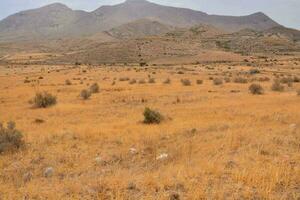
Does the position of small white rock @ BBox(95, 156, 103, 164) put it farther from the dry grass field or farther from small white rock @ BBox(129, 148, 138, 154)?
small white rock @ BBox(129, 148, 138, 154)

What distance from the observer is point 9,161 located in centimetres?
1147

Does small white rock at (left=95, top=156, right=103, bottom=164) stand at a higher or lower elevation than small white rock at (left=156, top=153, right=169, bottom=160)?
lower

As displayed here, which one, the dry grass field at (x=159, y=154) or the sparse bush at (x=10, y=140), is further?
the sparse bush at (x=10, y=140)

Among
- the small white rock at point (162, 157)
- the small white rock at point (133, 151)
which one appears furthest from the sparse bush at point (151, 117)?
the small white rock at point (162, 157)

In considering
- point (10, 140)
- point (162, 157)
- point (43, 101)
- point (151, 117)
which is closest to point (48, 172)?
point (162, 157)

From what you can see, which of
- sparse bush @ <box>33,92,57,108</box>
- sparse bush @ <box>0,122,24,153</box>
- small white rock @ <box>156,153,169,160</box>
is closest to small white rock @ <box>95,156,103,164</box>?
small white rock @ <box>156,153,169,160</box>

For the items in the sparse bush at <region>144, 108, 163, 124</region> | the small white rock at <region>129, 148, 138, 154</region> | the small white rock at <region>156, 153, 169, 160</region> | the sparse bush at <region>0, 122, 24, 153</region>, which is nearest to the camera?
the small white rock at <region>156, 153, 169, 160</region>

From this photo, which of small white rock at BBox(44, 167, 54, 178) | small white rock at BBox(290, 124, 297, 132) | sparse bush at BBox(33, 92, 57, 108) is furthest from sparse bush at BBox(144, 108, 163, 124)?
sparse bush at BBox(33, 92, 57, 108)

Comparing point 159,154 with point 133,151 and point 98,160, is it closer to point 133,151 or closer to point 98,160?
point 133,151

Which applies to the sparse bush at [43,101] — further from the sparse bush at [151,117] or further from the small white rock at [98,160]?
the small white rock at [98,160]

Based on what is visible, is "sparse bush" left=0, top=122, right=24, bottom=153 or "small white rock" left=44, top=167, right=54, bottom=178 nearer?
"small white rock" left=44, top=167, right=54, bottom=178

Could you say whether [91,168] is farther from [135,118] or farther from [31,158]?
[135,118]

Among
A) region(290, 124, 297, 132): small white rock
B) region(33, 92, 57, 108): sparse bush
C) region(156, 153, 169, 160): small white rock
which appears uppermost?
region(290, 124, 297, 132): small white rock

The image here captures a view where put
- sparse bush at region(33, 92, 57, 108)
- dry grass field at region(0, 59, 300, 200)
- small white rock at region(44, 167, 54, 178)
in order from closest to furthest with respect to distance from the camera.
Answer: dry grass field at region(0, 59, 300, 200) < small white rock at region(44, 167, 54, 178) < sparse bush at region(33, 92, 57, 108)
